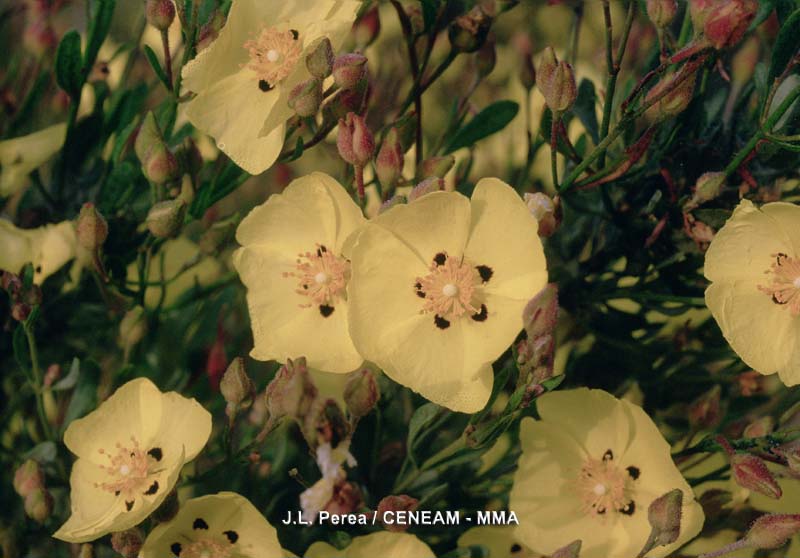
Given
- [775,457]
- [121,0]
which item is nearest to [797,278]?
[775,457]

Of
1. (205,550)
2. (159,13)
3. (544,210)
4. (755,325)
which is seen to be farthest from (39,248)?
(755,325)

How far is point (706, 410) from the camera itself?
3.82 ft

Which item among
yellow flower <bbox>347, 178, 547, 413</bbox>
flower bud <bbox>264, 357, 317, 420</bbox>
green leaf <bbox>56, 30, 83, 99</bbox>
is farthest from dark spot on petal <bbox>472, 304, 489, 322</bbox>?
green leaf <bbox>56, 30, 83, 99</bbox>

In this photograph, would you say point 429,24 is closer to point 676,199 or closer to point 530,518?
point 676,199

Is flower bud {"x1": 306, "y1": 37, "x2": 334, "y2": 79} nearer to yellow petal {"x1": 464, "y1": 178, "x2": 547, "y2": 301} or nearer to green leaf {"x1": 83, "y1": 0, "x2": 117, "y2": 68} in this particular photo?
yellow petal {"x1": 464, "y1": 178, "x2": 547, "y2": 301}

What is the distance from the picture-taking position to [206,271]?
1535 millimetres

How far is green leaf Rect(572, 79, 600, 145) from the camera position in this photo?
123cm

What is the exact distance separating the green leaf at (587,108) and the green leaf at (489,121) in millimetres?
90

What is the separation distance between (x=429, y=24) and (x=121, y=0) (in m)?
0.62

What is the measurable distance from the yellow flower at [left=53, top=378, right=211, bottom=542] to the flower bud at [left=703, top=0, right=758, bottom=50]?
677 mm

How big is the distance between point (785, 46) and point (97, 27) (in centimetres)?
86

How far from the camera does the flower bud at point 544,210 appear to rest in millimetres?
992

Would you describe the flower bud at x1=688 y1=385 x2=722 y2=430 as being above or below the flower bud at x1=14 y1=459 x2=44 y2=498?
below

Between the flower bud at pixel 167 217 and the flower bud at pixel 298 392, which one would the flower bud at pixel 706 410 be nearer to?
the flower bud at pixel 298 392
